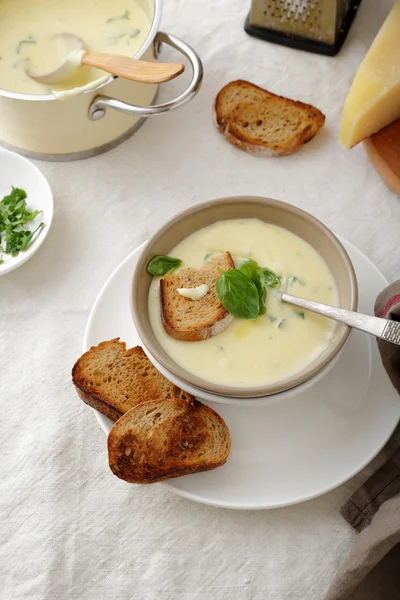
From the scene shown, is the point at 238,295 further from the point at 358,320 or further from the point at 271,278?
the point at 358,320

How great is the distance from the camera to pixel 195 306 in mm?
1632

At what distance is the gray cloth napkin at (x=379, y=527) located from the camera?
1.49 m

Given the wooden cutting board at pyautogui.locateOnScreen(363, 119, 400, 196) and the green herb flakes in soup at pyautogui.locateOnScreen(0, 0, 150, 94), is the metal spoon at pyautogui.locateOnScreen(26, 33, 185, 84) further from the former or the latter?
the wooden cutting board at pyautogui.locateOnScreen(363, 119, 400, 196)

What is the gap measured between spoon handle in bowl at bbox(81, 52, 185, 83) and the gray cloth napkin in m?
0.79

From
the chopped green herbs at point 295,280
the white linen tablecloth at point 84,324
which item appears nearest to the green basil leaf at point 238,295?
the chopped green herbs at point 295,280

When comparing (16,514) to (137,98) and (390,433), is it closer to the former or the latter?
(390,433)

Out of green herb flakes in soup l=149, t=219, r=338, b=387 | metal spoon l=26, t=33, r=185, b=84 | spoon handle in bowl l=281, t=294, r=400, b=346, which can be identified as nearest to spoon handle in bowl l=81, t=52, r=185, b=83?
metal spoon l=26, t=33, r=185, b=84

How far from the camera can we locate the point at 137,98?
204cm

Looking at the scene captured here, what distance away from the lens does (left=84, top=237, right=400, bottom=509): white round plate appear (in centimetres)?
158

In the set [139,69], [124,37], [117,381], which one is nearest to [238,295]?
[117,381]

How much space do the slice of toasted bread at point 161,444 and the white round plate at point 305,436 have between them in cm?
5

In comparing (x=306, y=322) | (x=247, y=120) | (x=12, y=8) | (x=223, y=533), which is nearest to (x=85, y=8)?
(x=12, y=8)

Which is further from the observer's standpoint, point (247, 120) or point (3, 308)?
point (247, 120)

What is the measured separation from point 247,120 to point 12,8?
801 millimetres
